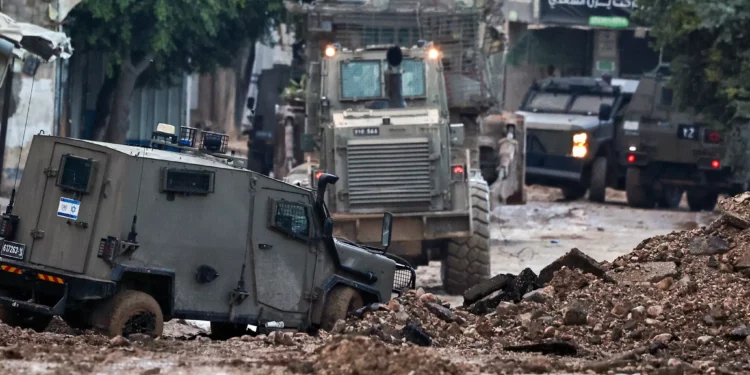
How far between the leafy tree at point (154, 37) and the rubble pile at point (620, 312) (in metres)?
12.0

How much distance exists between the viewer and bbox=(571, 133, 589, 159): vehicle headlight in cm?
2434

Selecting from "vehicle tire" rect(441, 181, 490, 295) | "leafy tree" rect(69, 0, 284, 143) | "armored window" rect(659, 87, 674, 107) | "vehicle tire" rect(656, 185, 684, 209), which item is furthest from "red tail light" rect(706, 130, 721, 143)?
"vehicle tire" rect(441, 181, 490, 295)

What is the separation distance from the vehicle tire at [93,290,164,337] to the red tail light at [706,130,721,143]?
14880mm

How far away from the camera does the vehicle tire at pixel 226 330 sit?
1149 cm

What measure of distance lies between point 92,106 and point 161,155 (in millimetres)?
16920

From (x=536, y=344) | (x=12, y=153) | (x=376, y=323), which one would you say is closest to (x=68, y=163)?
(x=376, y=323)

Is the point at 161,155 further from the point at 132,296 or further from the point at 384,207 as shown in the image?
the point at 384,207

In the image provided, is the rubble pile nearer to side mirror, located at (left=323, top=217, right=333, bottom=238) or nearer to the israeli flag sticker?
side mirror, located at (left=323, top=217, right=333, bottom=238)

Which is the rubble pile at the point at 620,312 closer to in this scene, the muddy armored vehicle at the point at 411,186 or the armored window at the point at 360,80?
the muddy armored vehicle at the point at 411,186

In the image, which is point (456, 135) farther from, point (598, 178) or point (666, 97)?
point (598, 178)

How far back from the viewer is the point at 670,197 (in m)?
25.6

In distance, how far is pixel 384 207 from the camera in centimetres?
1559

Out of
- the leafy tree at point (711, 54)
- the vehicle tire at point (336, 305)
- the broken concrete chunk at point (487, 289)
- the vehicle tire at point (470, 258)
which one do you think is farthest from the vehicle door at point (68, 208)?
the leafy tree at point (711, 54)

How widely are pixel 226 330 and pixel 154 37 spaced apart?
12.7 m
